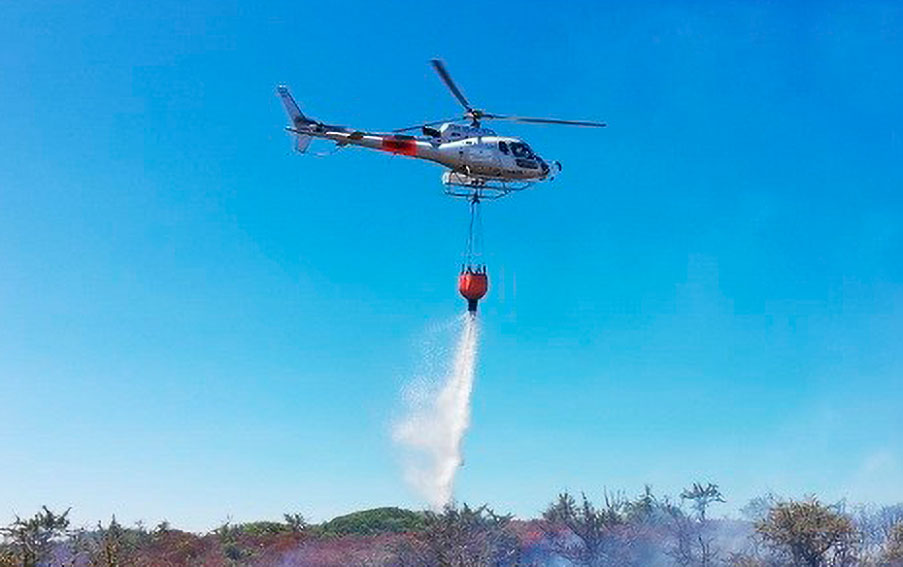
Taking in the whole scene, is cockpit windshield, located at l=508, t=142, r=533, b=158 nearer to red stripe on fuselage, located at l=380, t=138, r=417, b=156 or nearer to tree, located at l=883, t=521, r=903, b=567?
red stripe on fuselage, located at l=380, t=138, r=417, b=156

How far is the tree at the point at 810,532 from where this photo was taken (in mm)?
57781

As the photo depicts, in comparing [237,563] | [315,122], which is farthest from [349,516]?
[315,122]

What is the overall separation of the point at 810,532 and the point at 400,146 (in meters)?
36.0

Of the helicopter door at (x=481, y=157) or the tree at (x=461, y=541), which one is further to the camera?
the tree at (x=461, y=541)

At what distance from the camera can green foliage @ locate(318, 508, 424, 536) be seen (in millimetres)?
98812

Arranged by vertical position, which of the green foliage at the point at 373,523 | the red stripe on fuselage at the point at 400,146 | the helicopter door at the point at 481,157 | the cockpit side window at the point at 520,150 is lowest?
the green foliage at the point at 373,523

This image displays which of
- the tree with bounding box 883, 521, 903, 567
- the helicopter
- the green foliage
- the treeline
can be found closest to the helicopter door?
the helicopter

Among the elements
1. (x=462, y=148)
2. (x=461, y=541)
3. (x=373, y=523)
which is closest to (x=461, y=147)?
(x=462, y=148)

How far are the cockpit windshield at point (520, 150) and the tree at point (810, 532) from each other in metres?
31.0

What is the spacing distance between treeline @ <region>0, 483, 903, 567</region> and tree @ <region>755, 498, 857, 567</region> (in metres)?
0.06

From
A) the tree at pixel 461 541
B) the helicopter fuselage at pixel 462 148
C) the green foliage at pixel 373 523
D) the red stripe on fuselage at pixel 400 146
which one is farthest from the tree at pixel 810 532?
the green foliage at pixel 373 523

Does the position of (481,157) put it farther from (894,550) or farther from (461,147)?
(894,550)

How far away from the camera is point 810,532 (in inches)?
2292

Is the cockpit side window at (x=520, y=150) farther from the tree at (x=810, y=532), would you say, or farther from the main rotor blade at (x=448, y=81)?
the tree at (x=810, y=532)
